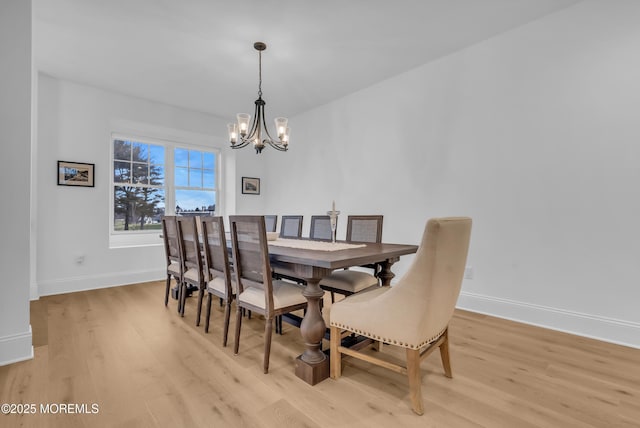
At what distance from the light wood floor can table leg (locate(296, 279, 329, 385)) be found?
80 mm

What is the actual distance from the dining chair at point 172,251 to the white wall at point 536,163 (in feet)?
7.80

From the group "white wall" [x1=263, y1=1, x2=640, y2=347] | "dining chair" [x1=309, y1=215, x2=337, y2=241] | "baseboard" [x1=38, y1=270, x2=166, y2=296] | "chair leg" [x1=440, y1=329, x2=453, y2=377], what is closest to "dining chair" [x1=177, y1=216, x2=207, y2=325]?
"dining chair" [x1=309, y1=215, x2=337, y2=241]

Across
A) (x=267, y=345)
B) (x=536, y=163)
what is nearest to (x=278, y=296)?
(x=267, y=345)

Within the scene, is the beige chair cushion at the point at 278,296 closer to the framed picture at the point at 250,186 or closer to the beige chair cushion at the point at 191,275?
the beige chair cushion at the point at 191,275

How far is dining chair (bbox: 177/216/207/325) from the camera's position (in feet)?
8.58

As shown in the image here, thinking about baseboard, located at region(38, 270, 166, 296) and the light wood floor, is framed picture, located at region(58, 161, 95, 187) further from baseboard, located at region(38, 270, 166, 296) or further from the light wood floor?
the light wood floor

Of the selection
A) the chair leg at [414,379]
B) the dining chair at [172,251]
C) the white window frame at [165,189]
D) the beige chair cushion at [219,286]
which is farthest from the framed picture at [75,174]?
the chair leg at [414,379]

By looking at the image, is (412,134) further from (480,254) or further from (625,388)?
(625,388)

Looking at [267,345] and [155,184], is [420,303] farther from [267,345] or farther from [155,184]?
[155,184]

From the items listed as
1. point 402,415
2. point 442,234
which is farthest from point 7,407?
point 442,234

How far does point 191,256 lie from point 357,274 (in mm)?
1556

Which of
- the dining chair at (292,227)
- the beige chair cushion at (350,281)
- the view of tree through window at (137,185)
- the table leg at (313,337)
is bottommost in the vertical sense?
the table leg at (313,337)

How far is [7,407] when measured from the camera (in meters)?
1.50

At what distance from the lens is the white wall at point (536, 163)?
2314mm
